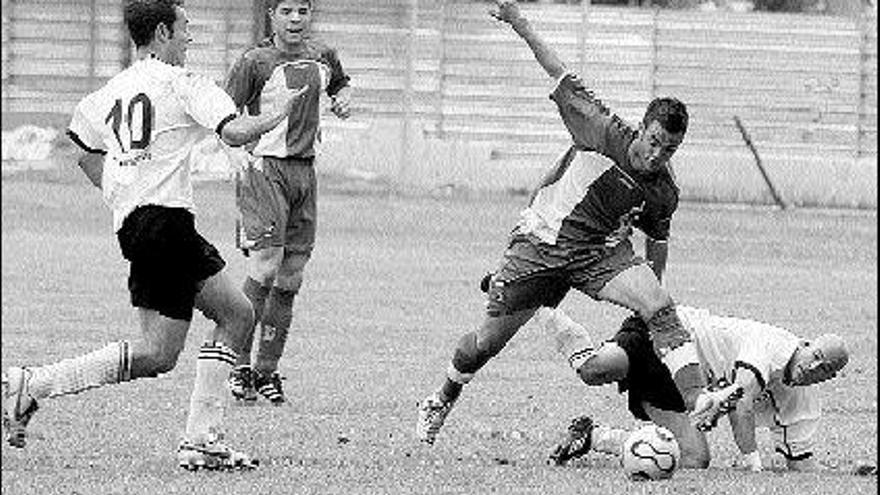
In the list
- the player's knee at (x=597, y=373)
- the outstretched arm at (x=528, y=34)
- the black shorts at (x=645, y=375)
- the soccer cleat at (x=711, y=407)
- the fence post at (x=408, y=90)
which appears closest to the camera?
the soccer cleat at (x=711, y=407)

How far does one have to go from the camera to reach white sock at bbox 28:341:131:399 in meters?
9.91

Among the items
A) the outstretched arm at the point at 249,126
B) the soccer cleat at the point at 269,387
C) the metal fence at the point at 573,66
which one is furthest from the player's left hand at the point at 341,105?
the metal fence at the point at 573,66

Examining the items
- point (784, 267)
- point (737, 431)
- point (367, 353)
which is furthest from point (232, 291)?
point (784, 267)

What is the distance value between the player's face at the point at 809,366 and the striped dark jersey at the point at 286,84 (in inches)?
136

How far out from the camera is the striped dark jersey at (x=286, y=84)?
1330cm

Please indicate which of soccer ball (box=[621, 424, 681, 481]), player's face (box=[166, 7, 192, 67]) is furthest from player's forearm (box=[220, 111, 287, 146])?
soccer ball (box=[621, 424, 681, 481])

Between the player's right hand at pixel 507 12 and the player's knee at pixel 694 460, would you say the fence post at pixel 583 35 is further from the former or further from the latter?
the player's knee at pixel 694 460

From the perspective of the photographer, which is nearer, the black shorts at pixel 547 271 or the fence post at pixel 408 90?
the black shorts at pixel 547 271

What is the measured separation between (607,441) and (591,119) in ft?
4.49

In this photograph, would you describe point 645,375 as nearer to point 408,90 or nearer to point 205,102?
point 205,102

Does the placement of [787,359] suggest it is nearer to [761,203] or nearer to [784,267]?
[784,267]

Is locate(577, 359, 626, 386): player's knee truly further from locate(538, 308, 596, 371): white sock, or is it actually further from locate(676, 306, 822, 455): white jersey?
locate(676, 306, 822, 455): white jersey

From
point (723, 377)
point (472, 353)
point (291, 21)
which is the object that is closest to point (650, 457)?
point (723, 377)

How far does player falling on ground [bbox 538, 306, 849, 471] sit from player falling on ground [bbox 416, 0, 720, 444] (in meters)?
0.26
